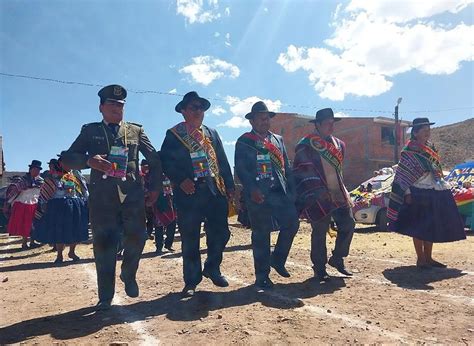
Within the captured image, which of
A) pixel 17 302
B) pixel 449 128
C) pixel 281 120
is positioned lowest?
pixel 17 302

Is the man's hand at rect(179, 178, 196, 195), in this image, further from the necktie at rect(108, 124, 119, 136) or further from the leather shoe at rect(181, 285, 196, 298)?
the leather shoe at rect(181, 285, 196, 298)

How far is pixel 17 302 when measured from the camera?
460 cm

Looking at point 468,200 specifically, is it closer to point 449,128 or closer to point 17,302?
point 17,302

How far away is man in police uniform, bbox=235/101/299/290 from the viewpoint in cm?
477

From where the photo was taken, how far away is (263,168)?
15.9 ft

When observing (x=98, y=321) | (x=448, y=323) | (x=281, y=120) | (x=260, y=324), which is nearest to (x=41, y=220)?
(x=98, y=321)

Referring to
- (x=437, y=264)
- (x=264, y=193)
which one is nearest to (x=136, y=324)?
(x=264, y=193)

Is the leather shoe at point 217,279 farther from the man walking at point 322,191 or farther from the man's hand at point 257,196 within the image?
the man walking at point 322,191

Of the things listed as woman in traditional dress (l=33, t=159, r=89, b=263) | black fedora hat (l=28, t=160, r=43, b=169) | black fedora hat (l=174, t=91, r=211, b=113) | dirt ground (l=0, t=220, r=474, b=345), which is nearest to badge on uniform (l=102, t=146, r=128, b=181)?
black fedora hat (l=174, t=91, r=211, b=113)

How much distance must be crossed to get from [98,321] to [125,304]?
64cm

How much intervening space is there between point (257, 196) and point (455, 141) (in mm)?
69863

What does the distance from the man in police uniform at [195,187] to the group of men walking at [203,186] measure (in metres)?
0.01

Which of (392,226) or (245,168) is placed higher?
(245,168)

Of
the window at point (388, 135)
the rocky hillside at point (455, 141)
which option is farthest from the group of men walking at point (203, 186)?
the rocky hillside at point (455, 141)
